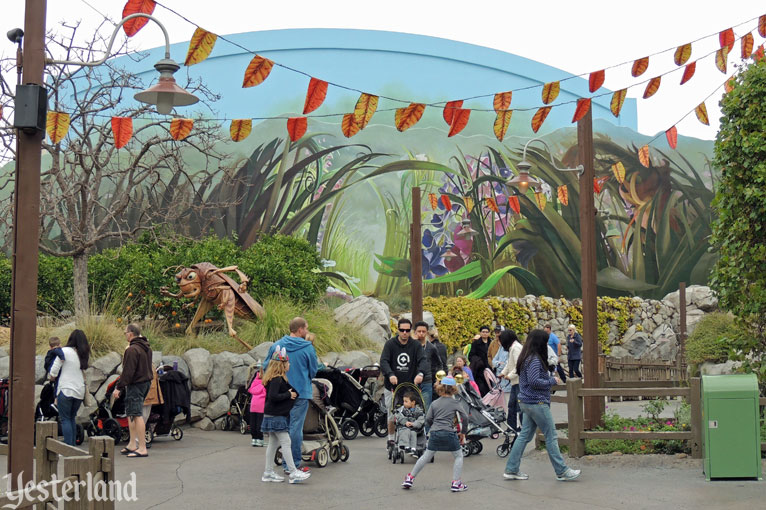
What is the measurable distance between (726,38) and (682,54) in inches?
25.6

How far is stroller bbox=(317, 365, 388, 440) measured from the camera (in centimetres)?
1323

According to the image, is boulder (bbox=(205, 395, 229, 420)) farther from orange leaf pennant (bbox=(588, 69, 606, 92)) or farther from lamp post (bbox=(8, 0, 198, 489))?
lamp post (bbox=(8, 0, 198, 489))

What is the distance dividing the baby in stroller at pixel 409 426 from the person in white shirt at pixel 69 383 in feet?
13.8

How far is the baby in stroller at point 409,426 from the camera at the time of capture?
1077cm

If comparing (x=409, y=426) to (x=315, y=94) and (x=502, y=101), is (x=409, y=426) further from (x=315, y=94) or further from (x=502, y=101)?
(x=502, y=101)

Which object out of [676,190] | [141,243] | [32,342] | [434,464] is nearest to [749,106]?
[434,464]

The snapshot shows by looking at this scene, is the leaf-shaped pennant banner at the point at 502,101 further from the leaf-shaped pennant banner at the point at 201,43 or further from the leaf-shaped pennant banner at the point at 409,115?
the leaf-shaped pennant banner at the point at 201,43

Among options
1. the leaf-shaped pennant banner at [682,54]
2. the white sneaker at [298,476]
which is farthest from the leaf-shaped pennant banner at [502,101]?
the white sneaker at [298,476]

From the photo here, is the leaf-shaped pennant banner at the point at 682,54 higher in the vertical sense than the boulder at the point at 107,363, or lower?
higher

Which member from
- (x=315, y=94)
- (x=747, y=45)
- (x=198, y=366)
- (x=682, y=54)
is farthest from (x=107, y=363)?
(x=747, y=45)

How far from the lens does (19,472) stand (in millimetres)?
6418

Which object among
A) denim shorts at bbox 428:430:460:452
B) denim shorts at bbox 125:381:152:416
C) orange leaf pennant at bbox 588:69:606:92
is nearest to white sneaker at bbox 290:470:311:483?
denim shorts at bbox 428:430:460:452

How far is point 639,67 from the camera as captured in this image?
11.6 meters

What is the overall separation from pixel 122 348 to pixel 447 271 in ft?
66.2
